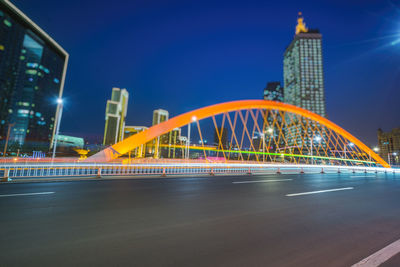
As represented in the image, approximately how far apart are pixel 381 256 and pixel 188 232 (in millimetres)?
2594

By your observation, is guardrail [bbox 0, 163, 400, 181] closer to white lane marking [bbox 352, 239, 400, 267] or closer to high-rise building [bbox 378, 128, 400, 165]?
white lane marking [bbox 352, 239, 400, 267]

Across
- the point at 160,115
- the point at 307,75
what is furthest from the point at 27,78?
the point at 307,75

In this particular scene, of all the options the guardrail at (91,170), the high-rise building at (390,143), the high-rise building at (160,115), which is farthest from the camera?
the high-rise building at (160,115)

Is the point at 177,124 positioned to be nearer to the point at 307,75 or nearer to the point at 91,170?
the point at 91,170

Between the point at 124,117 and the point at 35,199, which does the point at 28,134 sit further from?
the point at 124,117

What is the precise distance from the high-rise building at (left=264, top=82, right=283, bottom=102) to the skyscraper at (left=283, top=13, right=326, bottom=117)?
51.9m

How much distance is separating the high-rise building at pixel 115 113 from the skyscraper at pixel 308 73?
136 m

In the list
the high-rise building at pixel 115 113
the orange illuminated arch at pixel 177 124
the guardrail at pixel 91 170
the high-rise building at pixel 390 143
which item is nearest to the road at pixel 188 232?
the guardrail at pixel 91 170

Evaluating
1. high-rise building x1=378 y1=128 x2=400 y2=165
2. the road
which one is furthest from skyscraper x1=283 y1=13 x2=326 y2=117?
the road

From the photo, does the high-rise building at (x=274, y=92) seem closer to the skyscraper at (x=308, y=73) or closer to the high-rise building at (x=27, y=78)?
the skyscraper at (x=308, y=73)

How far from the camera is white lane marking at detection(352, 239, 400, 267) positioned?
6.87 feet

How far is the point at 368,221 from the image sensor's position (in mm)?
3689

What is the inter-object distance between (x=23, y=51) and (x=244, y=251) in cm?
9721

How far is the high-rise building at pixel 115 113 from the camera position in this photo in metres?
147
